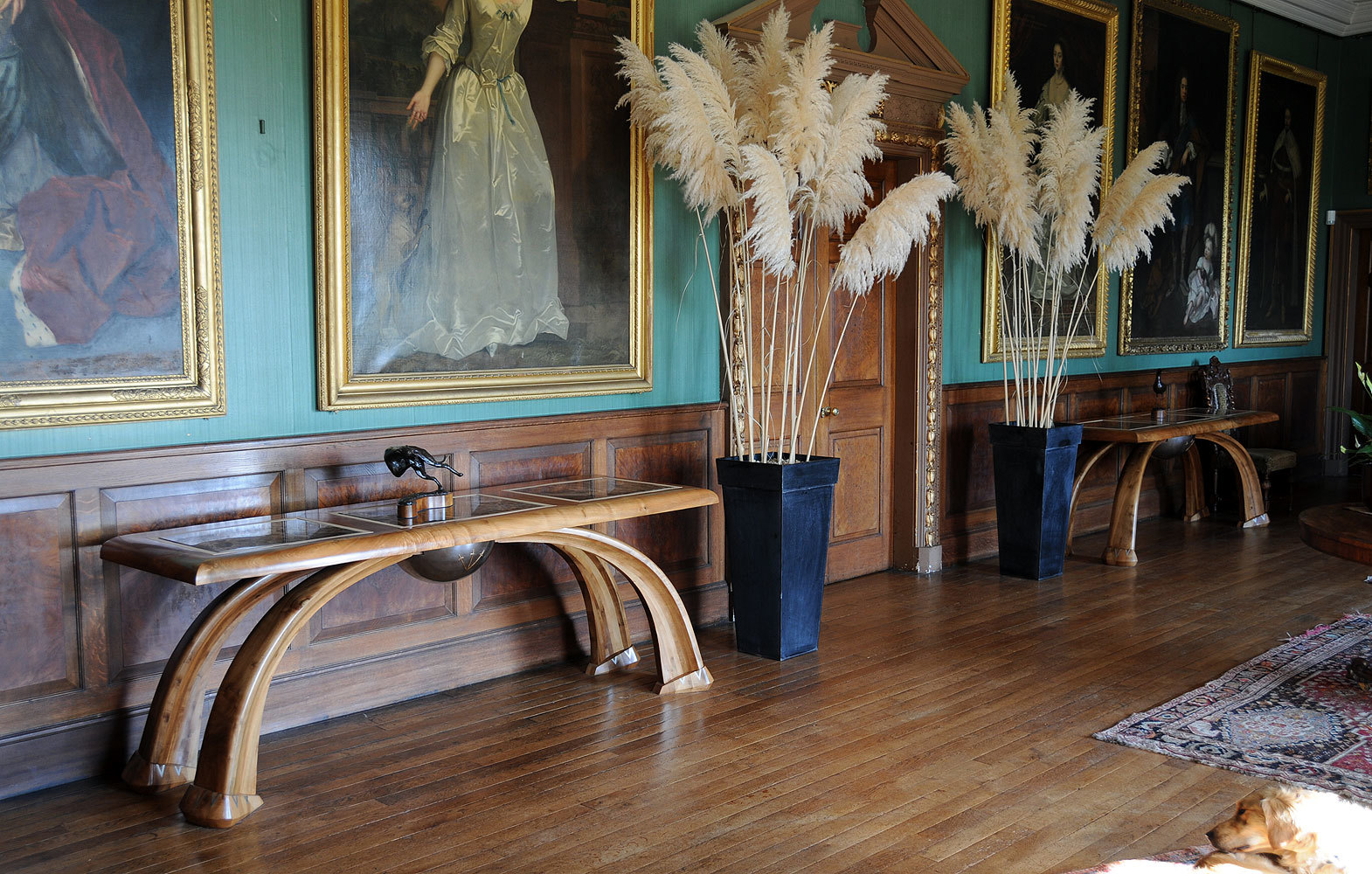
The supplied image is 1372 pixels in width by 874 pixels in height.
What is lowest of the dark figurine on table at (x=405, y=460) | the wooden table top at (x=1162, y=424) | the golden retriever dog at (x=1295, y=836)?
the golden retriever dog at (x=1295, y=836)

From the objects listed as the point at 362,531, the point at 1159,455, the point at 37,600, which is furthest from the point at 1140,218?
the point at 37,600

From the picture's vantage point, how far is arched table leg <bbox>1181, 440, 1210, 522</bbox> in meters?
8.65

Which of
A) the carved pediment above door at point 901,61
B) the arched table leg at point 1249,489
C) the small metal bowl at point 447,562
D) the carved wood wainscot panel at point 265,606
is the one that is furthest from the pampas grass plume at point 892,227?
the arched table leg at point 1249,489

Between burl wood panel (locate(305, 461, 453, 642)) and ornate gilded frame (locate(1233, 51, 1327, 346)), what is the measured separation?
7.66 meters

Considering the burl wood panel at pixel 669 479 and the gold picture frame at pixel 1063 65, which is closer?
the burl wood panel at pixel 669 479

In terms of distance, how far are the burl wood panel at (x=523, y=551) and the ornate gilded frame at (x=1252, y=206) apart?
22.8ft

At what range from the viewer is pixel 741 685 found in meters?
4.76

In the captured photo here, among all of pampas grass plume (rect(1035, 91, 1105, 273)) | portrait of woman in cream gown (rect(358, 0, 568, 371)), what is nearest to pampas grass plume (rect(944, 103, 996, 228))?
pampas grass plume (rect(1035, 91, 1105, 273))

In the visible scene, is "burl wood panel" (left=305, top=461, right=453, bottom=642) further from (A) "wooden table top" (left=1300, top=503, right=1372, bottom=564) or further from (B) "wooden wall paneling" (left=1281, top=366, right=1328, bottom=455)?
(B) "wooden wall paneling" (left=1281, top=366, right=1328, bottom=455)

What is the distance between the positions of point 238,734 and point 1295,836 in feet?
9.13

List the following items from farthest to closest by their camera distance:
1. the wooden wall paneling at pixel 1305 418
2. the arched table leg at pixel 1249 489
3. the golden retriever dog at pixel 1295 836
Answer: the wooden wall paneling at pixel 1305 418 → the arched table leg at pixel 1249 489 → the golden retriever dog at pixel 1295 836

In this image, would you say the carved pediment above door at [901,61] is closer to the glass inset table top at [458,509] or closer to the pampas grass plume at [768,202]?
the pampas grass plume at [768,202]

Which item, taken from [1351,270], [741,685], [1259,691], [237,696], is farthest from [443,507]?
[1351,270]

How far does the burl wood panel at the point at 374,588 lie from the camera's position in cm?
435
